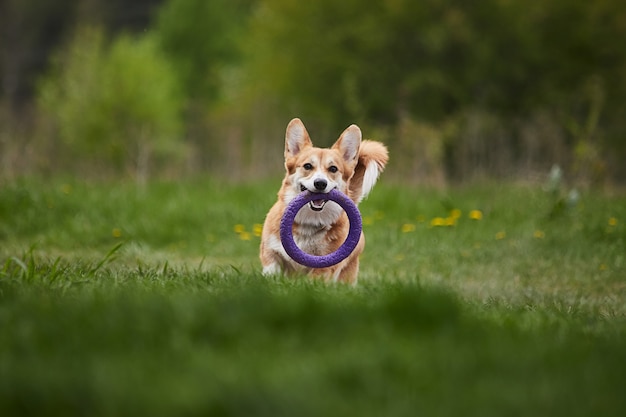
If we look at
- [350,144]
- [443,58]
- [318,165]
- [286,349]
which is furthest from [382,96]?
[286,349]

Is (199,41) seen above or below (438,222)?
above

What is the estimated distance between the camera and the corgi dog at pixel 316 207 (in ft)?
15.9

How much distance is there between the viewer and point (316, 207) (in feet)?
15.9

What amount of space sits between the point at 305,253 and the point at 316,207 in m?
0.29

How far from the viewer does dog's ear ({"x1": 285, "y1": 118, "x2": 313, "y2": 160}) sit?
5164 mm

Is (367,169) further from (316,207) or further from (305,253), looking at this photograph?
(305,253)

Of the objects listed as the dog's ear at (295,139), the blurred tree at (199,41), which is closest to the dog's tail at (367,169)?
the dog's ear at (295,139)

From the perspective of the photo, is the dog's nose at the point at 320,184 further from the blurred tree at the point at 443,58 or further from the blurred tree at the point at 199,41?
the blurred tree at the point at 199,41

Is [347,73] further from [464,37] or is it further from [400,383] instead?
[400,383]

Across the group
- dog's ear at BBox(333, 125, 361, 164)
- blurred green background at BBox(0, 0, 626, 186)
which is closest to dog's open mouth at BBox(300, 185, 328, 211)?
dog's ear at BBox(333, 125, 361, 164)

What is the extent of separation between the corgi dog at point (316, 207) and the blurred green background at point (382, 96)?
548 centimetres

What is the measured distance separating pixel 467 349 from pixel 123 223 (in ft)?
19.9

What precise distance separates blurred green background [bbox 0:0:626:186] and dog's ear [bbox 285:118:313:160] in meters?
5.46

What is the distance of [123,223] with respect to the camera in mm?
8180
